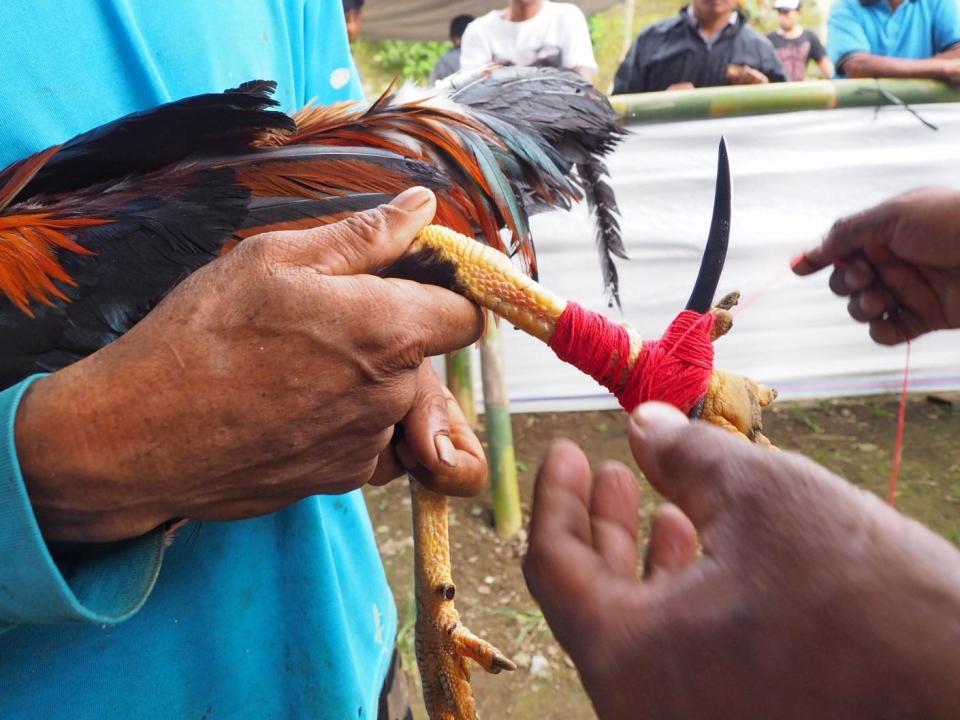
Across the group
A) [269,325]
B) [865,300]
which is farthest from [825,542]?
[865,300]

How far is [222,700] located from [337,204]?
2.41 ft

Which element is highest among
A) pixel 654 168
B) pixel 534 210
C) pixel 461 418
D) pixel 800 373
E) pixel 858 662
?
pixel 858 662

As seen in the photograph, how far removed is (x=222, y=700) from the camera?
38.9 inches

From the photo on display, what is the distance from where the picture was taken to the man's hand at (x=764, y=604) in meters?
0.38

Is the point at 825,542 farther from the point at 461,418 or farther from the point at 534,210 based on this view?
the point at 534,210

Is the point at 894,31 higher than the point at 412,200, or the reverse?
the point at 412,200

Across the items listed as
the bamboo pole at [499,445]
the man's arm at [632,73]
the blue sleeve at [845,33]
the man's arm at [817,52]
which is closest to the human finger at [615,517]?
the bamboo pole at [499,445]

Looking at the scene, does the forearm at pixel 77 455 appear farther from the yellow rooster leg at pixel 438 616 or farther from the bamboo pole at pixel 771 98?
the bamboo pole at pixel 771 98

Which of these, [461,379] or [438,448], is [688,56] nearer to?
[461,379]

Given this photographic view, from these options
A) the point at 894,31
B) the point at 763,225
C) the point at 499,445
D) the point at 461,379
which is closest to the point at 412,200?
the point at 499,445

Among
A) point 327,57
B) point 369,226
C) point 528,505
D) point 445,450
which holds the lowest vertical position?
point 528,505

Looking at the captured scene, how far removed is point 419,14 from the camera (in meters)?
9.02

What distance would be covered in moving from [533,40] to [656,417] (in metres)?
4.27

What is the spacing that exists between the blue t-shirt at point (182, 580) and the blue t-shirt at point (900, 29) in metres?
4.04
